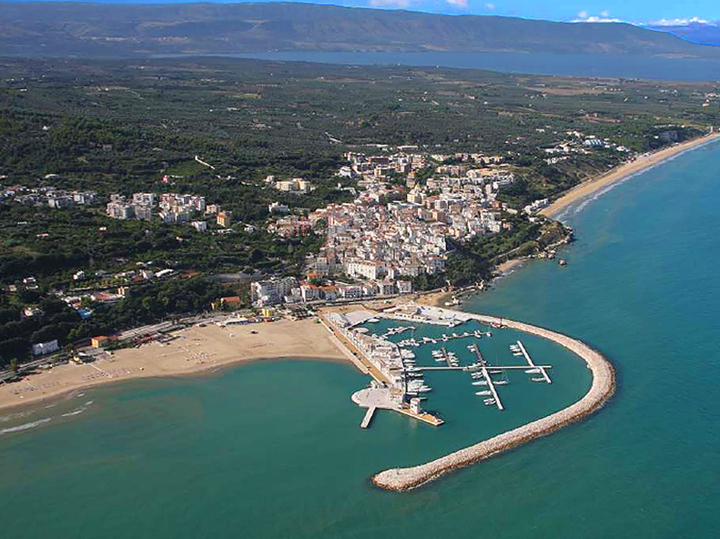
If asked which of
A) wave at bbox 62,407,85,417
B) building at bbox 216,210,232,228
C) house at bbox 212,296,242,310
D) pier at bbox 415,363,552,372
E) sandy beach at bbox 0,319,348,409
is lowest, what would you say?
wave at bbox 62,407,85,417

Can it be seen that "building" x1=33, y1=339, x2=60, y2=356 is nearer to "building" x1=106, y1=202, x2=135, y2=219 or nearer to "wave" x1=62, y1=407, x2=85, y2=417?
"wave" x1=62, y1=407, x2=85, y2=417

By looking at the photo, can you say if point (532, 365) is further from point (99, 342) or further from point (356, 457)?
point (99, 342)

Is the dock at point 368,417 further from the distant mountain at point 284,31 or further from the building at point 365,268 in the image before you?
the distant mountain at point 284,31

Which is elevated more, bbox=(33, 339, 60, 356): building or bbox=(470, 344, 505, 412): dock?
bbox=(470, 344, 505, 412): dock

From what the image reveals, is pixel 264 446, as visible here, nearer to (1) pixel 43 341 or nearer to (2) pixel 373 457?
(2) pixel 373 457

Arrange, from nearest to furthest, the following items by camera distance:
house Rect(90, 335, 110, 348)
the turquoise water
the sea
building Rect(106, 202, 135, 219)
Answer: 1. the turquoise water
2. house Rect(90, 335, 110, 348)
3. building Rect(106, 202, 135, 219)
4. the sea

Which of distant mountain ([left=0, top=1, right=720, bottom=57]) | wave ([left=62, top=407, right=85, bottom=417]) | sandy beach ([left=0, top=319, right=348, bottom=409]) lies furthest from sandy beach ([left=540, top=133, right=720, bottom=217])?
distant mountain ([left=0, top=1, right=720, bottom=57])

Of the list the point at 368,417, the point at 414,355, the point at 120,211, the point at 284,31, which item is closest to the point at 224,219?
the point at 120,211

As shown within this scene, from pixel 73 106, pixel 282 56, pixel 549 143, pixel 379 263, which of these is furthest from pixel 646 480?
pixel 282 56
